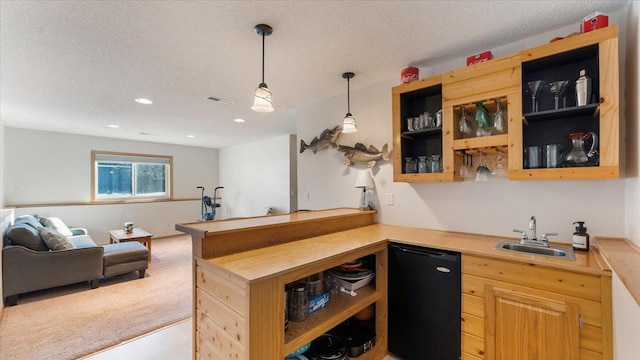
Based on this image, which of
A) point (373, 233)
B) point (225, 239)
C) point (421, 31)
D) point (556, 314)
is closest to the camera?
point (556, 314)

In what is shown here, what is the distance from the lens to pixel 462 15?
1.70m

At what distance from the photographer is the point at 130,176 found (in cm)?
638

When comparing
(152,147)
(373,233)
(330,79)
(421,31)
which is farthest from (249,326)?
(152,147)

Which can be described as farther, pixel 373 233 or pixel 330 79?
pixel 330 79

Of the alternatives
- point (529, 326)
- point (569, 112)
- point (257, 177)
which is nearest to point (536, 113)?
point (569, 112)

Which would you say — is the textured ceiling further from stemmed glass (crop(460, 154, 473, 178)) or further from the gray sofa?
the gray sofa

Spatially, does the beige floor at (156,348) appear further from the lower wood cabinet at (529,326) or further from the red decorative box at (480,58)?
the red decorative box at (480,58)

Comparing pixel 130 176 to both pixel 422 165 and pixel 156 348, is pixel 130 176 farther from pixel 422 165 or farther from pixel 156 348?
pixel 422 165

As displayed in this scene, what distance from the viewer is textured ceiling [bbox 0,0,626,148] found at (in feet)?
5.31

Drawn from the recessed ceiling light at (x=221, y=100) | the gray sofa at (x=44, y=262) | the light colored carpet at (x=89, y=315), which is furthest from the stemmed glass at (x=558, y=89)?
the gray sofa at (x=44, y=262)

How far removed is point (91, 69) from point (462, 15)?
3.02 metres

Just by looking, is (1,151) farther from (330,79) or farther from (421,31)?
(421,31)

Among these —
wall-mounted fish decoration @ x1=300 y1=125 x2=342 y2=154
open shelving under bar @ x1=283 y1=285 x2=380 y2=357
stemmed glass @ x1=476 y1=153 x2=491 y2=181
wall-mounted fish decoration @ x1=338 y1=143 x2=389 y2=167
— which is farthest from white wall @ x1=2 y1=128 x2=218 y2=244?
stemmed glass @ x1=476 y1=153 x2=491 y2=181

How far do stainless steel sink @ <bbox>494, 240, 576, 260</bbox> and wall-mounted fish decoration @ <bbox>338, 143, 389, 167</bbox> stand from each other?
4.22 feet
